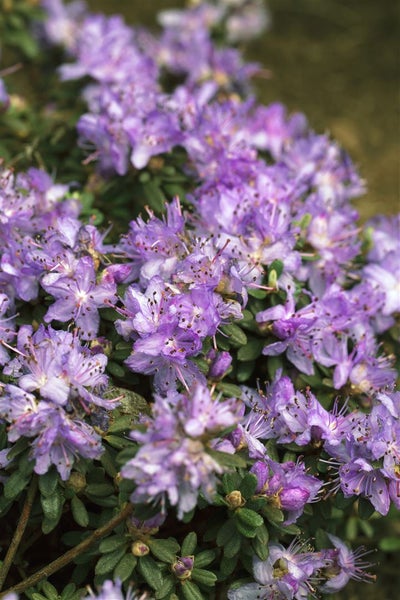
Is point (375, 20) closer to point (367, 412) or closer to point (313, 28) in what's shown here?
point (313, 28)

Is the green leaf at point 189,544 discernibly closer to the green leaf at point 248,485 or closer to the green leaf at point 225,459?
the green leaf at point 248,485

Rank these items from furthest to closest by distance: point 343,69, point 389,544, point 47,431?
point 343,69 < point 389,544 < point 47,431

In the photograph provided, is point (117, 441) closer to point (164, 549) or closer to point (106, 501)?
point (106, 501)

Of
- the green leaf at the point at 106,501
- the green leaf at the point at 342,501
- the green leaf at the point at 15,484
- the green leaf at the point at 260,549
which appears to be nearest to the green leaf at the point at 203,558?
the green leaf at the point at 260,549

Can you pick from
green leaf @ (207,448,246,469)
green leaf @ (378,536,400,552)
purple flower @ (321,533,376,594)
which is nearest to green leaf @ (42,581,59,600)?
green leaf @ (207,448,246,469)

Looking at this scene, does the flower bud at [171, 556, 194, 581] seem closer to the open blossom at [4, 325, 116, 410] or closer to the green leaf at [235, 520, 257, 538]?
the green leaf at [235, 520, 257, 538]

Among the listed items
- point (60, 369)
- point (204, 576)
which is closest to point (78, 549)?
point (204, 576)

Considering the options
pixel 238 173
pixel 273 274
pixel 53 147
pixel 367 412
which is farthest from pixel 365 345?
pixel 53 147
